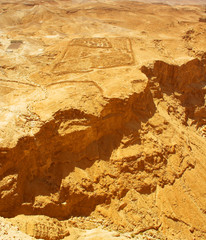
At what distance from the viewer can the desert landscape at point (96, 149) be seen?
24.2 ft

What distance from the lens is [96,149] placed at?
30.9ft

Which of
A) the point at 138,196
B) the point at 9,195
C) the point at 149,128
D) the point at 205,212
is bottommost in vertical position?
the point at 205,212

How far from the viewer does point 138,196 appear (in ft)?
29.6

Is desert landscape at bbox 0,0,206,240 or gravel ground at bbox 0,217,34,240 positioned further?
desert landscape at bbox 0,0,206,240

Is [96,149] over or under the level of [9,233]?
under

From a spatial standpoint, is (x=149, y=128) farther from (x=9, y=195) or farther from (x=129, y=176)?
(x=9, y=195)

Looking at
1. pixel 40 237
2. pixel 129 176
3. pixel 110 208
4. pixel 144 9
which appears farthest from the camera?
pixel 144 9

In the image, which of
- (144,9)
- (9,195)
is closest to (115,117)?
(9,195)

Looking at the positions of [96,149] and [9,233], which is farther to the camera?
[96,149]

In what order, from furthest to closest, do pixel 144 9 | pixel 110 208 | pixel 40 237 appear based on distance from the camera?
pixel 144 9 < pixel 110 208 < pixel 40 237

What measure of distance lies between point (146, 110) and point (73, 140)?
15.9 feet

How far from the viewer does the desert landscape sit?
7.38 meters

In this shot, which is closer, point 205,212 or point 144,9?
point 205,212

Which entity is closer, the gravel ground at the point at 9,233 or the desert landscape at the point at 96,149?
the gravel ground at the point at 9,233
